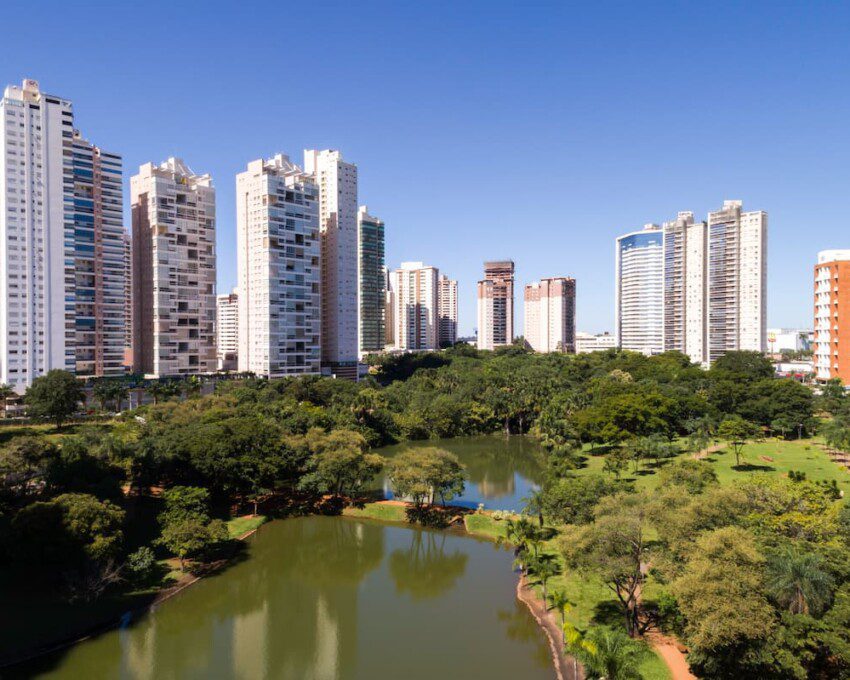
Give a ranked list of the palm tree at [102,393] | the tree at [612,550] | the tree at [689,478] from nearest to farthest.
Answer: the tree at [612,550]
the tree at [689,478]
the palm tree at [102,393]

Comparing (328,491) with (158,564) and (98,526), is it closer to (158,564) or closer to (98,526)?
(158,564)

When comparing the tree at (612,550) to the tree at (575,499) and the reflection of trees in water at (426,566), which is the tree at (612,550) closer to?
the tree at (575,499)

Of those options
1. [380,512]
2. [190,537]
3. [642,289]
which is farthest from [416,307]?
[190,537]

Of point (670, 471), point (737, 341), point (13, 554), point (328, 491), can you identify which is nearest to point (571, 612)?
point (670, 471)

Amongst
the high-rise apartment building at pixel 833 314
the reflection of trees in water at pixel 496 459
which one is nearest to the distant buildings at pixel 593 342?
the high-rise apartment building at pixel 833 314

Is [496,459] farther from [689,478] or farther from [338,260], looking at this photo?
[338,260]
